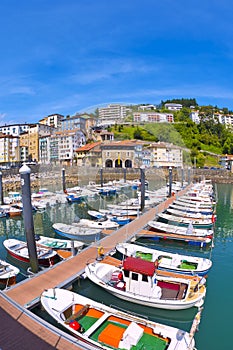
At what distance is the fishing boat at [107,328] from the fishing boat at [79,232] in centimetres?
865

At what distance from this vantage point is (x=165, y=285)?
1227cm

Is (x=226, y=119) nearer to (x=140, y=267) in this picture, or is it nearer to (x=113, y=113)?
(x=113, y=113)

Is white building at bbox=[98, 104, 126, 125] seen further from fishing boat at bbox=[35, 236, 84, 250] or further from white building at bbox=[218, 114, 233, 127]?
white building at bbox=[218, 114, 233, 127]

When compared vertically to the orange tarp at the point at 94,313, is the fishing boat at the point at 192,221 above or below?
below

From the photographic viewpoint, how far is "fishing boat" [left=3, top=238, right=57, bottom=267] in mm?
15227

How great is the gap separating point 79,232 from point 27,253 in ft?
15.1

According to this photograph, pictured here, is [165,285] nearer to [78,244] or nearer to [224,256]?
[78,244]

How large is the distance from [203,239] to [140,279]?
10.8 m

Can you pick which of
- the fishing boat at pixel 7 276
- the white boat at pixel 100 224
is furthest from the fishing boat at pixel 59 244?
the fishing boat at pixel 7 276

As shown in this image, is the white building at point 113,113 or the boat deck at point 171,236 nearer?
the boat deck at point 171,236

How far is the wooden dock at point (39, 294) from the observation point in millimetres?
7953

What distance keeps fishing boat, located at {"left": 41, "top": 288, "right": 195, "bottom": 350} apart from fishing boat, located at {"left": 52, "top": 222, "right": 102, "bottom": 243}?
8654mm

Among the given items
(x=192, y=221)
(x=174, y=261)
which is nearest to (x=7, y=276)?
(x=174, y=261)

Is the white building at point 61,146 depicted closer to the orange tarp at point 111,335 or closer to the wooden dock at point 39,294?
the wooden dock at point 39,294
